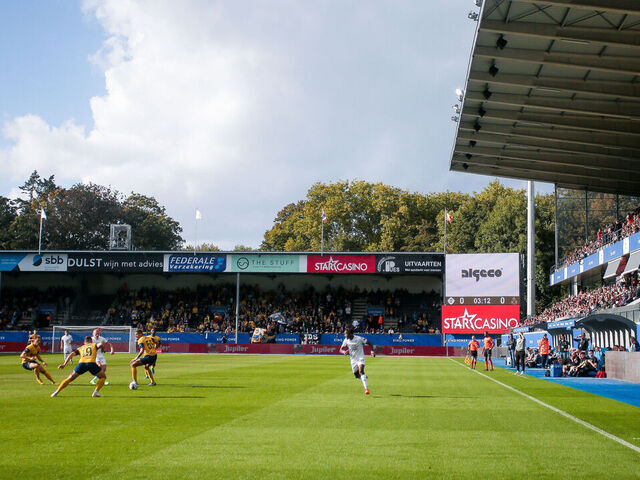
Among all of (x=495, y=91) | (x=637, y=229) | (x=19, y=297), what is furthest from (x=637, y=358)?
(x=19, y=297)

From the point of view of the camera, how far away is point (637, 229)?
37.1 metres

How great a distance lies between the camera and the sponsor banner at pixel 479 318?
185 feet

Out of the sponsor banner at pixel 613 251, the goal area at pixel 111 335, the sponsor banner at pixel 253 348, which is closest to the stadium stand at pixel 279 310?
the sponsor banner at pixel 253 348

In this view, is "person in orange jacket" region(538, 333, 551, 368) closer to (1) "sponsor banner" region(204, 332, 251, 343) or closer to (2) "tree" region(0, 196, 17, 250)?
(1) "sponsor banner" region(204, 332, 251, 343)

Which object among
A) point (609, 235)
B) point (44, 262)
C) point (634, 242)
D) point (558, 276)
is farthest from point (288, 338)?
point (634, 242)

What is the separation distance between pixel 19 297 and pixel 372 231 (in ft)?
136

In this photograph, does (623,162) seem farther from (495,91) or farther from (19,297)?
(19,297)

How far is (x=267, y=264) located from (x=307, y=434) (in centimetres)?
4958

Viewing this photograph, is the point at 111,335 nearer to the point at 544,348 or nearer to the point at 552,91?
the point at 544,348

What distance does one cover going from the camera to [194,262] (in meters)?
61.1

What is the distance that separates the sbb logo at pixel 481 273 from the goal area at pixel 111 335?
2871 centimetres

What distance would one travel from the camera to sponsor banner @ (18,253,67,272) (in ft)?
201

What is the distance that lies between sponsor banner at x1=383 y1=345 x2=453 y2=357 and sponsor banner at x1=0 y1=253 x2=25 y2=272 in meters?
35.2

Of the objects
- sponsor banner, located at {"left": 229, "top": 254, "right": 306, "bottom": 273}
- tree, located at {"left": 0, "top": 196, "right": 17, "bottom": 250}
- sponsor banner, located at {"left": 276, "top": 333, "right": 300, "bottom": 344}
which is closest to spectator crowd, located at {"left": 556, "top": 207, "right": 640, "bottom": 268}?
sponsor banner, located at {"left": 276, "top": 333, "right": 300, "bottom": 344}
